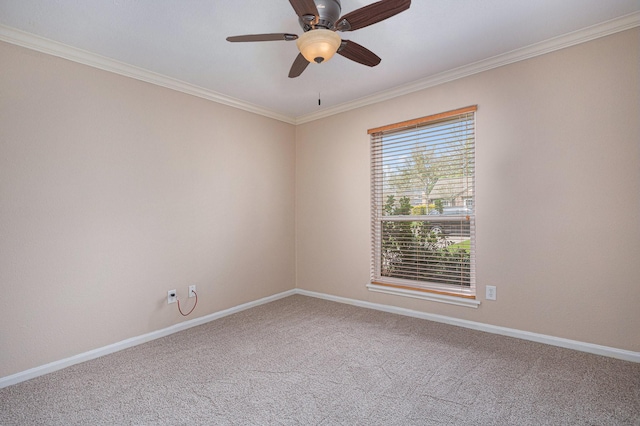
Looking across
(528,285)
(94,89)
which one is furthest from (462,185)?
(94,89)

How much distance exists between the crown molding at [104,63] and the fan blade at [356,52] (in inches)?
72.2

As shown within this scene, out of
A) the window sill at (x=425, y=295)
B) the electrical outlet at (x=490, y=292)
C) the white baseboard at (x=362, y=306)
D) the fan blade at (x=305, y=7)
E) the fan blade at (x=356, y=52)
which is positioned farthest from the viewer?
the window sill at (x=425, y=295)

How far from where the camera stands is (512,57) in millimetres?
2730

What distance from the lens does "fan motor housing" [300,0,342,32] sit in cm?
181

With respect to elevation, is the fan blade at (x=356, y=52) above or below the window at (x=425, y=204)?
above

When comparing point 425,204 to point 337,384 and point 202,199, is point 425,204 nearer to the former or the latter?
point 337,384

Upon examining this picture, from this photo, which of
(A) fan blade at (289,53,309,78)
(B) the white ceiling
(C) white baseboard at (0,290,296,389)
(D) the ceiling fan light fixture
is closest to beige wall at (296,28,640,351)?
(B) the white ceiling

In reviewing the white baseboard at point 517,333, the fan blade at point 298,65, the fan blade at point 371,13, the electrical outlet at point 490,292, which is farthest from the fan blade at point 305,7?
the white baseboard at point 517,333

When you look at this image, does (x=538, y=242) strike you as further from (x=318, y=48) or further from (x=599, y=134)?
(x=318, y=48)

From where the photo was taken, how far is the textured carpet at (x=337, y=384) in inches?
70.1

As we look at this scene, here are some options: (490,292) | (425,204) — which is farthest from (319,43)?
(490,292)

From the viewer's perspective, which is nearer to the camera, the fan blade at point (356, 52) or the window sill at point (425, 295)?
the fan blade at point (356, 52)

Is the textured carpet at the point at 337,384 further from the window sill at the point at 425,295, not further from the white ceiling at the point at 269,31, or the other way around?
the white ceiling at the point at 269,31

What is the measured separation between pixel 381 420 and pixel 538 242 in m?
Answer: 1.91
